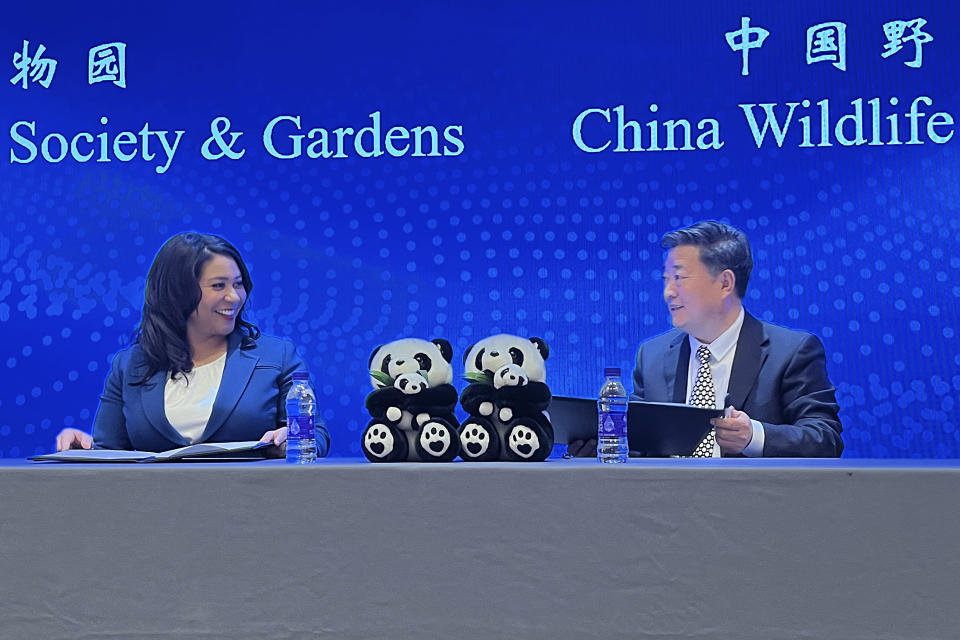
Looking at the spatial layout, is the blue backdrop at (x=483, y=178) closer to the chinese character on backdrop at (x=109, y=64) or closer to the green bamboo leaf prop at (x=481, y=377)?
the chinese character on backdrop at (x=109, y=64)

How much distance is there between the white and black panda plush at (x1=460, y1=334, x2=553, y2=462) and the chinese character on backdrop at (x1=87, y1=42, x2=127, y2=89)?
2.80 metres

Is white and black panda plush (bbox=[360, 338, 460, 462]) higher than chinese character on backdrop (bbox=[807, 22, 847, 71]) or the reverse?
the reverse

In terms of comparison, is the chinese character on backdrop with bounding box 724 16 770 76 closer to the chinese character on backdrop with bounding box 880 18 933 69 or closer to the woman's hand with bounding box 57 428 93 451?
the chinese character on backdrop with bounding box 880 18 933 69

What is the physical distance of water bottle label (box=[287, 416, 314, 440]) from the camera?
1.73 meters

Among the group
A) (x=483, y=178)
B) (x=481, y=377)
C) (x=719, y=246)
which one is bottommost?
(x=481, y=377)

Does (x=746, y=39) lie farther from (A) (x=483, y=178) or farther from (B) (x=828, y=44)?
(A) (x=483, y=178)

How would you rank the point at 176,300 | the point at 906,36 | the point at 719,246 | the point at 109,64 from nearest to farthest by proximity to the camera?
the point at 176,300 → the point at 719,246 → the point at 906,36 → the point at 109,64

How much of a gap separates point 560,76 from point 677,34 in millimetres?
452

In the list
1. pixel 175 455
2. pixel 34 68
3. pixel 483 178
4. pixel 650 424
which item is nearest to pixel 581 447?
pixel 650 424

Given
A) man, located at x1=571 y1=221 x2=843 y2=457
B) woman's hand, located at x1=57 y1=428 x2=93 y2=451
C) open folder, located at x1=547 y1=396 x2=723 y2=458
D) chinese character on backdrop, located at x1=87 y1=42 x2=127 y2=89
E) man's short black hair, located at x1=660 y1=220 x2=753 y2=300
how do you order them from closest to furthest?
open folder, located at x1=547 y1=396 x2=723 y2=458
woman's hand, located at x1=57 y1=428 x2=93 y2=451
man, located at x1=571 y1=221 x2=843 y2=457
man's short black hair, located at x1=660 y1=220 x2=753 y2=300
chinese character on backdrop, located at x1=87 y1=42 x2=127 y2=89

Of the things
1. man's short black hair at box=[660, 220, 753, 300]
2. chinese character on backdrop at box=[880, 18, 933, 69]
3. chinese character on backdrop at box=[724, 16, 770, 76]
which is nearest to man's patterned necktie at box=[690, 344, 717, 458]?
man's short black hair at box=[660, 220, 753, 300]

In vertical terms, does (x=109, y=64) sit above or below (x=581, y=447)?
above

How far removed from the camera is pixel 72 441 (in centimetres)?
261

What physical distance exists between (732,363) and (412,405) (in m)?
1.73
